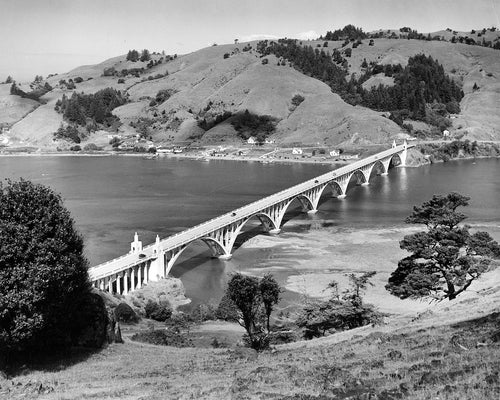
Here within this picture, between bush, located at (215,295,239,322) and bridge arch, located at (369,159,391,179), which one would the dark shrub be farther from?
bridge arch, located at (369,159,391,179)

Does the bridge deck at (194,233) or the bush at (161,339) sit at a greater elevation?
the bridge deck at (194,233)

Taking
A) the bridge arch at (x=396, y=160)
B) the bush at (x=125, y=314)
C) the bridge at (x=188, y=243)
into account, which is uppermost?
the bridge arch at (x=396, y=160)

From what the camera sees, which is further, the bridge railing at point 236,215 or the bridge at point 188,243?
the bridge railing at point 236,215

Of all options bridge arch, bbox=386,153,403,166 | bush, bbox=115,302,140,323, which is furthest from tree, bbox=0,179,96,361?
bridge arch, bbox=386,153,403,166

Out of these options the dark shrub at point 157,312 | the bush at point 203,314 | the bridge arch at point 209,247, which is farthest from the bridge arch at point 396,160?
the dark shrub at point 157,312

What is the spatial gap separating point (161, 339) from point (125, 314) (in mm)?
7922

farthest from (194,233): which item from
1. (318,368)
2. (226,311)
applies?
(318,368)

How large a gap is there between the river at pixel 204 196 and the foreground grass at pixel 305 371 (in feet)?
93.0

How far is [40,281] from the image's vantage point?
1155 inches

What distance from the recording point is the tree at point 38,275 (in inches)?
1142

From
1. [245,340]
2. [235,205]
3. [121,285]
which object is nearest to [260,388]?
[245,340]

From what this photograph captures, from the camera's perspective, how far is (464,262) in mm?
42719

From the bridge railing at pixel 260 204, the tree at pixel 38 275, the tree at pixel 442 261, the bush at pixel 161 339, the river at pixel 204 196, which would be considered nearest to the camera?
the tree at pixel 38 275

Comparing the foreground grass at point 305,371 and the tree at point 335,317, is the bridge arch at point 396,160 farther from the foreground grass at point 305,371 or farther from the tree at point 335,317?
the foreground grass at point 305,371
